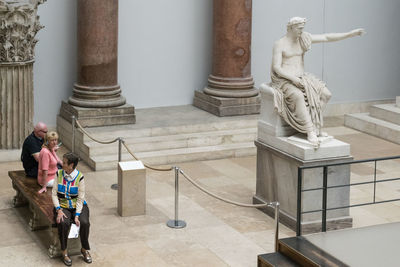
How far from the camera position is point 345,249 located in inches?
364

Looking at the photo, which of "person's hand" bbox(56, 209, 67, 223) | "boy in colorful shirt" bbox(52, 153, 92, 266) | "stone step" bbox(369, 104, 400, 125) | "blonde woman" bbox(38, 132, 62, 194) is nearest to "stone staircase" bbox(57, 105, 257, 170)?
"blonde woman" bbox(38, 132, 62, 194)

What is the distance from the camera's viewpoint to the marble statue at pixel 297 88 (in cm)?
1132

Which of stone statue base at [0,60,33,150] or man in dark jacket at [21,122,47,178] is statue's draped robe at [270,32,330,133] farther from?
stone statue base at [0,60,33,150]

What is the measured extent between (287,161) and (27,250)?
3.49 metres

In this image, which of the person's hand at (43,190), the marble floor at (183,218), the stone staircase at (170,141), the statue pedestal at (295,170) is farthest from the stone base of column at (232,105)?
the person's hand at (43,190)

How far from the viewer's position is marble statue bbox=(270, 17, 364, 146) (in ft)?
37.1

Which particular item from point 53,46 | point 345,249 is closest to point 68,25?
point 53,46

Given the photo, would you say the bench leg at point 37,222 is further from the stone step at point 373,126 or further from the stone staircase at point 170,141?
the stone step at point 373,126

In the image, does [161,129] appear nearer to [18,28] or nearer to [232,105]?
[232,105]

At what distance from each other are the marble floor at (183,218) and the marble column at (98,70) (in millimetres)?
1217

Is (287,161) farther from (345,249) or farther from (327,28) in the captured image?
(327,28)

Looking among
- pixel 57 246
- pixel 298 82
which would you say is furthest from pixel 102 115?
pixel 57 246

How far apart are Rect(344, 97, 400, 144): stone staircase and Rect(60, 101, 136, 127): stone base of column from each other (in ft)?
15.2

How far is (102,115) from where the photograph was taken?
15.1m
